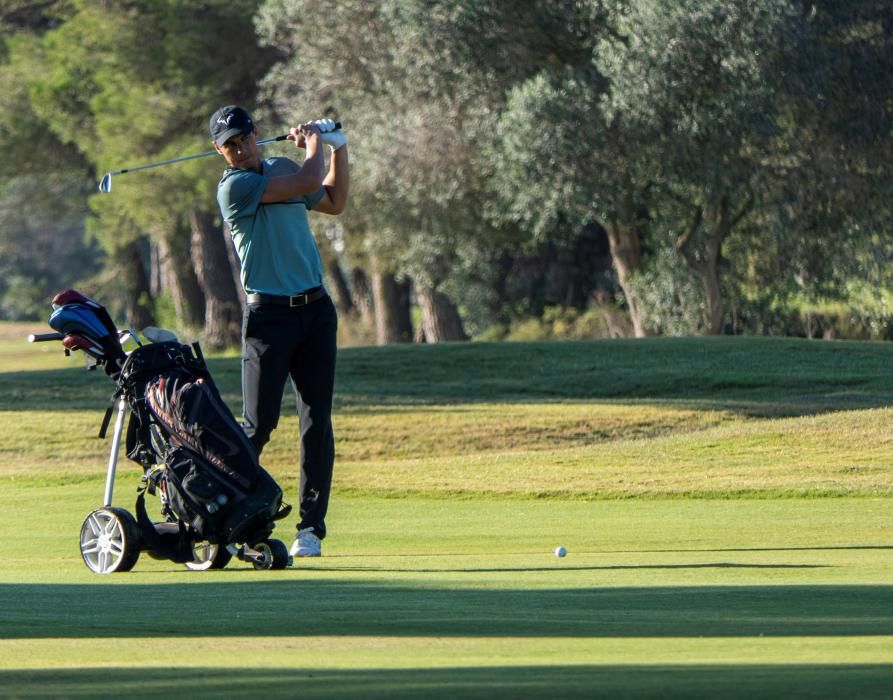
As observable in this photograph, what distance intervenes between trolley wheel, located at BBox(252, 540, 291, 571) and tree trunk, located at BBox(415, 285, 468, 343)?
27776mm

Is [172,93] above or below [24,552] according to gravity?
above

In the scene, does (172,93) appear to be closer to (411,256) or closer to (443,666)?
(411,256)

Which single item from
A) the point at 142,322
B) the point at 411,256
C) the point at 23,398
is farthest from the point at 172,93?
the point at 23,398

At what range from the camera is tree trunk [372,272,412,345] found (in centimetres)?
3656

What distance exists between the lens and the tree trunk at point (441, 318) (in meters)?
35.5

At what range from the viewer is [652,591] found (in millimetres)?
6340

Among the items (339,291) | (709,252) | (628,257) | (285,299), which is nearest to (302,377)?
(285,299)

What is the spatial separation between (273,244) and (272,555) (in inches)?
60.7

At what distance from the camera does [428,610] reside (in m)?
5.74

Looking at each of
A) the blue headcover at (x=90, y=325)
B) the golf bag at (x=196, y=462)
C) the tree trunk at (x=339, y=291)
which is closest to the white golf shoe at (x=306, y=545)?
the golf bag at (x=196, y=462)

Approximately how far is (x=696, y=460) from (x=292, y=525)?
5.31 m

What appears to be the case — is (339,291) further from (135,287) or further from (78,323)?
(78,323)

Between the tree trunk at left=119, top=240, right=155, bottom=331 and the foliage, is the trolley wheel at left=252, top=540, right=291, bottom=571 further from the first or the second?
the tree trunk at left=119, top=240, right=155, bottom=331

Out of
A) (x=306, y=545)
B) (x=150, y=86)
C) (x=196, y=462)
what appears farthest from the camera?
(x=150, y=86)
